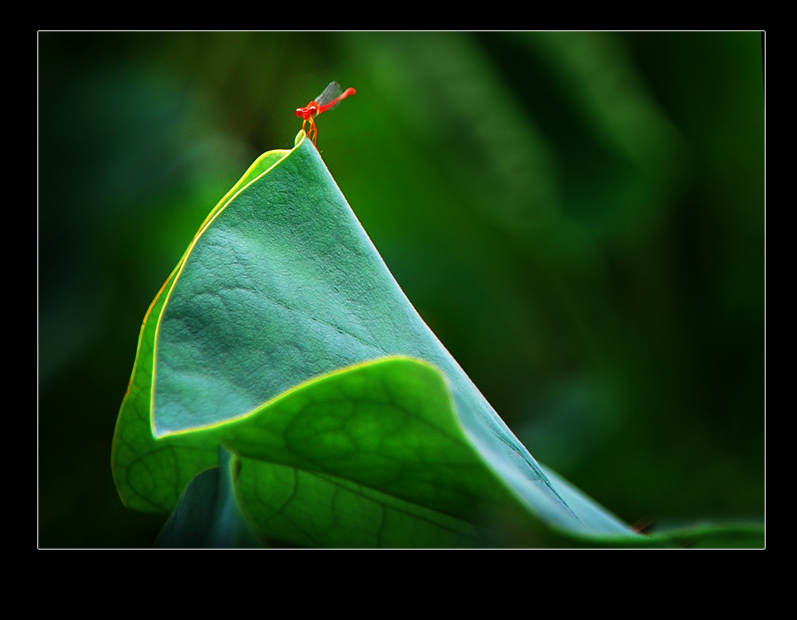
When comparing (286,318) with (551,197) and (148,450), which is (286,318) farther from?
(551,197)

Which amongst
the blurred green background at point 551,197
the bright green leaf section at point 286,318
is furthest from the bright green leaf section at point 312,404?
the blurred green background at point 551,197

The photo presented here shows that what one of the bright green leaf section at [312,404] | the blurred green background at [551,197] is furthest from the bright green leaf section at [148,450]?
the blurred green background at [551,197]

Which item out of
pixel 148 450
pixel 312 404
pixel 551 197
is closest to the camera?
pixel 312 404

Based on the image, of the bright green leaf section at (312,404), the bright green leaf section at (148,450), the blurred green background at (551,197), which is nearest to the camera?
the bright green leaf section at (312,404)

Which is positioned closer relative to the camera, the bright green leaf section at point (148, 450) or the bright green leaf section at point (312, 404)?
the bright green leaf section at point (312, 404)

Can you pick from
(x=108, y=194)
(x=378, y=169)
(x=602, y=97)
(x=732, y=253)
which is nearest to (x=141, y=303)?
(x=108, y=194)

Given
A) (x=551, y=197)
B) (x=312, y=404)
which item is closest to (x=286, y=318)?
(x=312, y=404)

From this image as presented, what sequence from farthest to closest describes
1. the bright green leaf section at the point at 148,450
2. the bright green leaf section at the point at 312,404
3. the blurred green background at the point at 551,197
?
the blurred green background at the point at 551,197 → the bright green leaf section at the point at 148,450 → the bright green leaf section at the point at 312,404

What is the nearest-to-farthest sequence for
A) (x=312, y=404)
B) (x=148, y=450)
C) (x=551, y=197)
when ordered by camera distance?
(x=312, y=404) < (x=148, y=450) < (x=551, y=197)

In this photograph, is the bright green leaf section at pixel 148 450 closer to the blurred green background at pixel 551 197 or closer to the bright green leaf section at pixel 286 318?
the bright green leaf section at pixel 286 318
